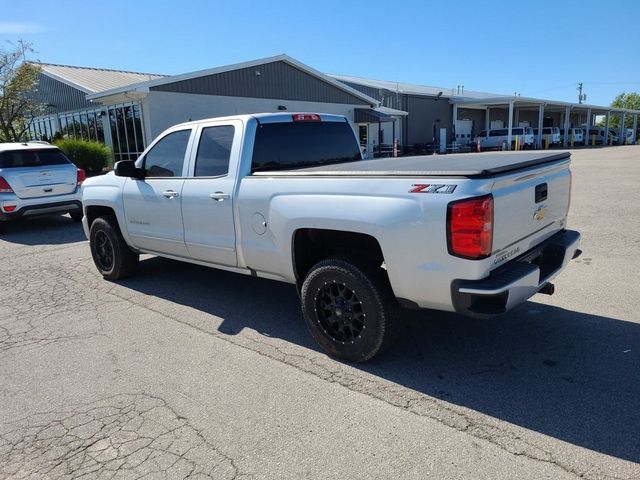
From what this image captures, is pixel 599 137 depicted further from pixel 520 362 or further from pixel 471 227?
pixel 471 227

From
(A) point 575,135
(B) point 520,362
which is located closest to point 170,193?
(B) point 520,362

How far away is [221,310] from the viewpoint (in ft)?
16.9

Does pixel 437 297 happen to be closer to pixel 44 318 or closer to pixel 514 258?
pixel 514 258

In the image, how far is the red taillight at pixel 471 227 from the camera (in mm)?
2986

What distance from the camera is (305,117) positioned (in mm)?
5027

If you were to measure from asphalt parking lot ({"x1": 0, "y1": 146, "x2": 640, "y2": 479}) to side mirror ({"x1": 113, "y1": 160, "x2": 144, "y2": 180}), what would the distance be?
1.42 metres

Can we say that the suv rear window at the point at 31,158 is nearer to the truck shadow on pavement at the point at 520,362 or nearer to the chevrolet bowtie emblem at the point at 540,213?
the truck shadow on pavement at the point at 520,362

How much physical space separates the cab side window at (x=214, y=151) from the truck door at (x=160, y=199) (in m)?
0.25

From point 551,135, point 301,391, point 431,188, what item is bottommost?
point 301,391

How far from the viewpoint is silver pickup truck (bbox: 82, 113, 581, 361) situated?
3102mm

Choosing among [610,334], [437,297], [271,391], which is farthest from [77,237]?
[610,334]

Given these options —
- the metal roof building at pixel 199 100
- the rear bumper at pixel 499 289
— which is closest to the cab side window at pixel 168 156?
the rear bumper at pixel 499 289

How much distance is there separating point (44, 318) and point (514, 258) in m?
4.70

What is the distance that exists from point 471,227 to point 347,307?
1197 millimetres
